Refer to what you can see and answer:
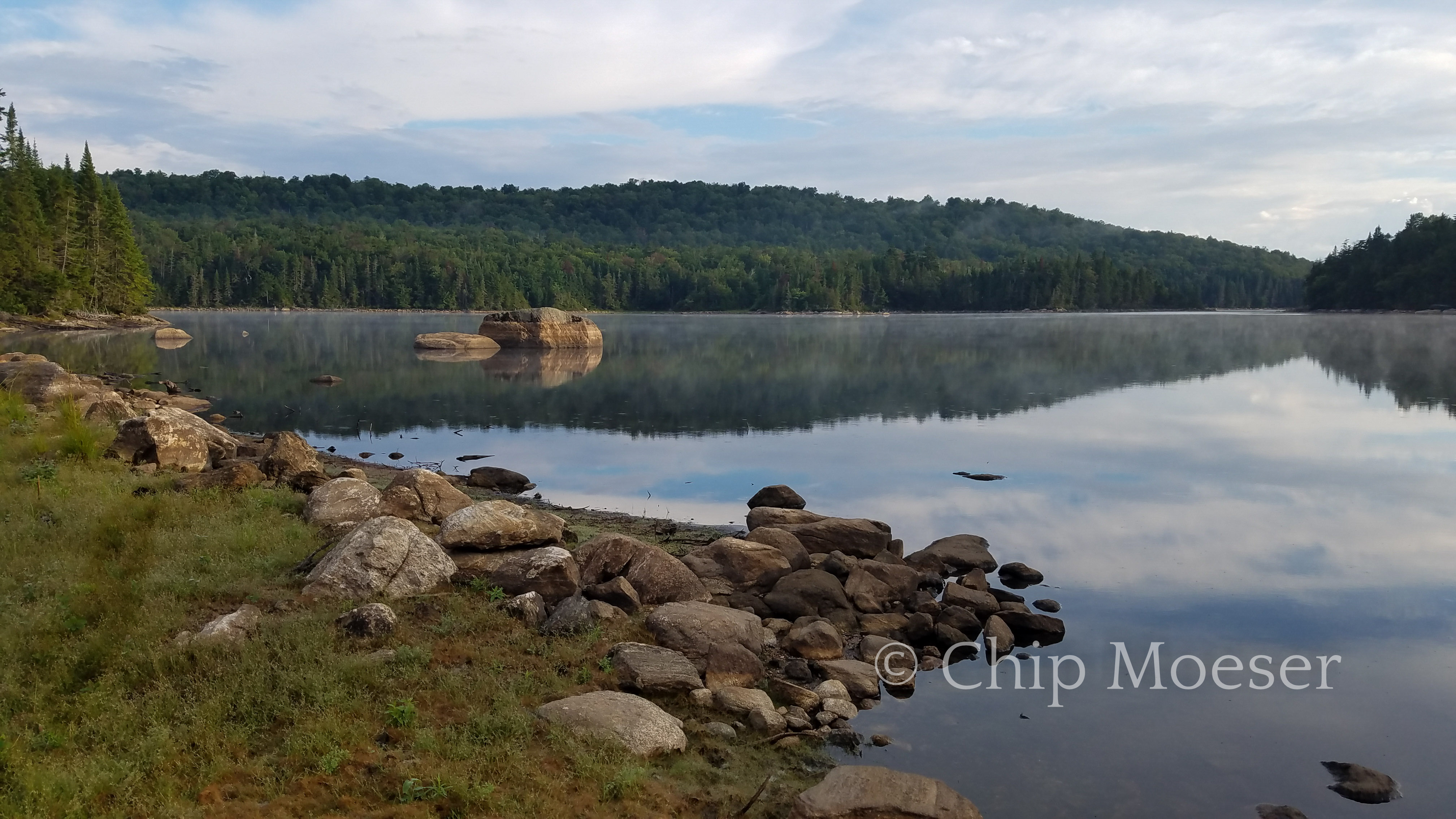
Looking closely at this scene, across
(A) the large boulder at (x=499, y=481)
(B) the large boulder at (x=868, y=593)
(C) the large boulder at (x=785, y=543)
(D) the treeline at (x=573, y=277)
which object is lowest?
(A) the large boulder at (x=499, y=481)

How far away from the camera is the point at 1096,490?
19156 mm

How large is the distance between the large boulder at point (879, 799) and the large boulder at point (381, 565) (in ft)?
17.1

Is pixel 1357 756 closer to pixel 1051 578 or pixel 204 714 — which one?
pixel 1051 578

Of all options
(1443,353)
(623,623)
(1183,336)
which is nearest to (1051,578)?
(623,623)

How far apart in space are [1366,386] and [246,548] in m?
40.8

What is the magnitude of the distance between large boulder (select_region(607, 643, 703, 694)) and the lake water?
1.71 m

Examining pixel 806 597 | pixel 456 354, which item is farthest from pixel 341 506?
pixel 456 354

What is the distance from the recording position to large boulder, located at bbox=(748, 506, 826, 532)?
49.3ft

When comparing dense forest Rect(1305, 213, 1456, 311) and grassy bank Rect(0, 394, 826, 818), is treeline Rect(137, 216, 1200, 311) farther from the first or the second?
grassy bank Rect(0, 394, 826, 818)

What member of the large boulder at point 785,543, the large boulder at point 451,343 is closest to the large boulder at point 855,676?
the large boulder at point 785,543

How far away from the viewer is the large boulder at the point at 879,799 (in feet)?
22.3

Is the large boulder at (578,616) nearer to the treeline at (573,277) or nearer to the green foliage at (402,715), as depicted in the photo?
the green foliage at (402,715)

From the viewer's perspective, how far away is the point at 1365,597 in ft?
42.1

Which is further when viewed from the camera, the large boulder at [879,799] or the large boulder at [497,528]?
the large boulder at [497,528]
